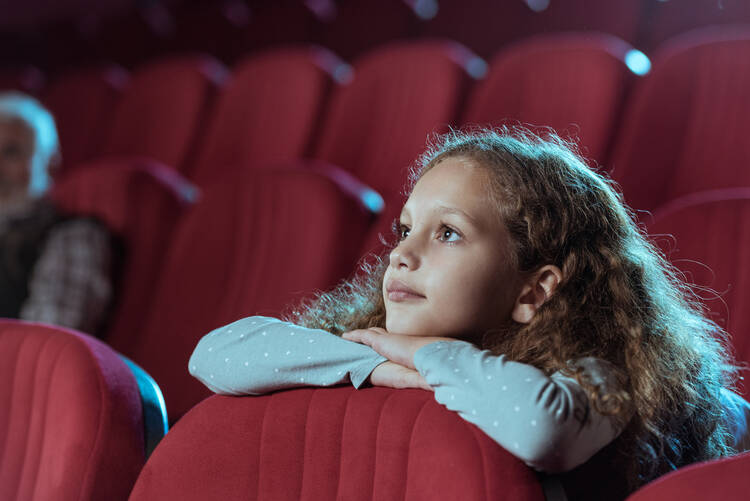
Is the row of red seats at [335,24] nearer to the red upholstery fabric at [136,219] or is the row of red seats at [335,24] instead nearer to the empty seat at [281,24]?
the empty seat at [281,24]

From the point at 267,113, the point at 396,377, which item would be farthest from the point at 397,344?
the point at 267,113

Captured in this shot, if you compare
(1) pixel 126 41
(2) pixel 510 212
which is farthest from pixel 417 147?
(1) pixel 126 41

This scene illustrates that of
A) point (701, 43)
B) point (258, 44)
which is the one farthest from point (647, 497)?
point (258, 44)

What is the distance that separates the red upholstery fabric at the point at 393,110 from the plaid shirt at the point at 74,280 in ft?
0.53

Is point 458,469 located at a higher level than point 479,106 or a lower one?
lower

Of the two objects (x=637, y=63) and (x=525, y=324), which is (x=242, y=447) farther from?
(x=637, y=63)

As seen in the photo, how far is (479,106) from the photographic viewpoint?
504 millimetres

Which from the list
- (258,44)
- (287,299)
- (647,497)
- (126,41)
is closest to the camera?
(647,497)

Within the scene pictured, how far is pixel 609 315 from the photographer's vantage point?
0.23 metres

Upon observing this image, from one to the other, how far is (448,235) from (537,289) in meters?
0.03

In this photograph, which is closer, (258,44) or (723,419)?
(723,419)

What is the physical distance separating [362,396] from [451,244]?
1.9 inches

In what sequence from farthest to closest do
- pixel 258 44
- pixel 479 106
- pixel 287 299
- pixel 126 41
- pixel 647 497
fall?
pixel 126 41 → pixel 258 44 → pixel 479 106 → pixel 287 299 → pixel 647 497

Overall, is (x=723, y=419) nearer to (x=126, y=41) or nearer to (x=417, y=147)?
(x=417, y=147)
